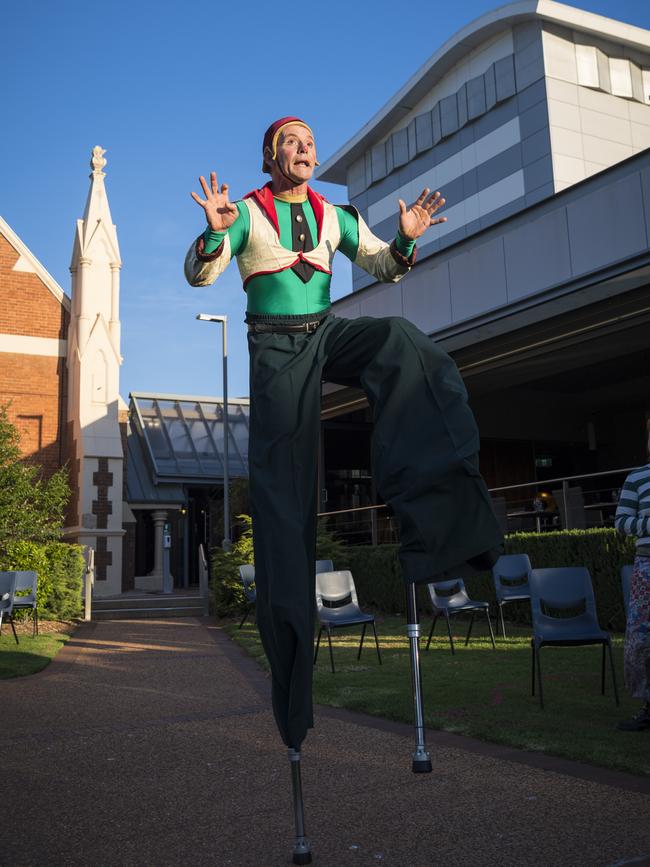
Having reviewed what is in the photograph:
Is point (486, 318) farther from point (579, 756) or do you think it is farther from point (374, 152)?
point (374, 152)

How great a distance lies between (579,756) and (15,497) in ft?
44.6

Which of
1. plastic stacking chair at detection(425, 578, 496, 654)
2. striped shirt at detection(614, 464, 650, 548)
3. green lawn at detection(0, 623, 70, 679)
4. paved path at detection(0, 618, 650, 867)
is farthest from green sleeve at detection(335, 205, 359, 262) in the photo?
green lawn at detection(0, 623, 70, 679)

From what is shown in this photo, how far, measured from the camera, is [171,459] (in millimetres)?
27109

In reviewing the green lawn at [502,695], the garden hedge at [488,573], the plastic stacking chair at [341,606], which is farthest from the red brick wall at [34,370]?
the plastic stacking chair at [341,606]

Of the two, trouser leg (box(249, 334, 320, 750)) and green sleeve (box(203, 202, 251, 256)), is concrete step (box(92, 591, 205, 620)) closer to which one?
trouser leg (box(249, 334, 320, 750))

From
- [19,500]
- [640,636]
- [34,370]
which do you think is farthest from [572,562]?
[34,370]

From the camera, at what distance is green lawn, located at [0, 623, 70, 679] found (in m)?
9.26

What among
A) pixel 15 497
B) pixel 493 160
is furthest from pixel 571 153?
pixel 15 497

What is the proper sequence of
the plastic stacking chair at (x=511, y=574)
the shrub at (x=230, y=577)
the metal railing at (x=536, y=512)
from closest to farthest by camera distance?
the plastic stacking chair at (x=511, y=574) < the metal railing at (x=536, y=512) < the shrub at (x=230, y=577)

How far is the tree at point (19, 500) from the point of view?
51.5 feet

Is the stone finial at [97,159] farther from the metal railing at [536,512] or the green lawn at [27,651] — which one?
the green lawn at [27,651]

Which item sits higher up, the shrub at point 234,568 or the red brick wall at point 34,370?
the red brick wall at point 34,370

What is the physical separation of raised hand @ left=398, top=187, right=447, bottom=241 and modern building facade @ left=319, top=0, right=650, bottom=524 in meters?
9.78

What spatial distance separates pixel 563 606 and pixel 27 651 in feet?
24.4
